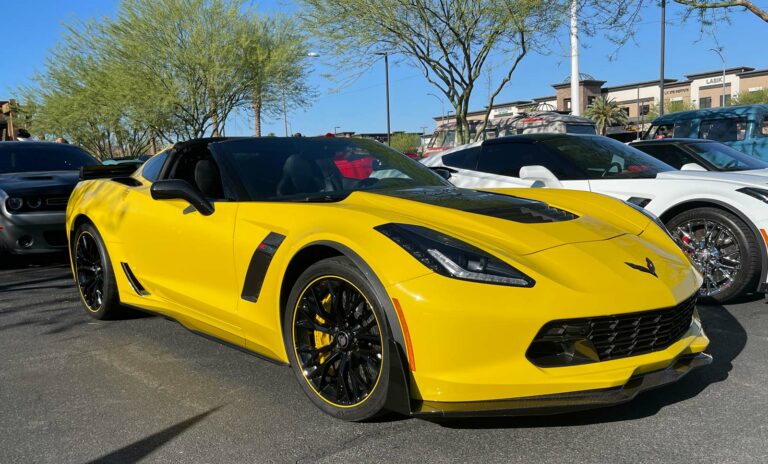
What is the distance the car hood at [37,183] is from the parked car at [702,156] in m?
6.63

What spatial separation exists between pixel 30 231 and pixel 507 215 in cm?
559

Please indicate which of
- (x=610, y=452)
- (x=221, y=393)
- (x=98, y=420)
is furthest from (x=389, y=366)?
(x=98, y=420)

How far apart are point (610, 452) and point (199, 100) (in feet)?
70.4

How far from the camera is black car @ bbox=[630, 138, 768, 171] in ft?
22.5

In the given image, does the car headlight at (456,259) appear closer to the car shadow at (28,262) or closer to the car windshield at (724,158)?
the car windshield at (724,158)

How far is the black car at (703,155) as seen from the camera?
22.5 ft

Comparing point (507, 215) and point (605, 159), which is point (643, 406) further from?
point (605, 159)

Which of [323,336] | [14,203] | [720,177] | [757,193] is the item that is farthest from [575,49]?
[323,336]

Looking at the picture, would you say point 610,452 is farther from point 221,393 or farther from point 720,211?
point 720,211

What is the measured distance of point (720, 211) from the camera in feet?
16.5

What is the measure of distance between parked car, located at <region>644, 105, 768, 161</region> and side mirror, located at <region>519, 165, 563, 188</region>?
23.0 ft

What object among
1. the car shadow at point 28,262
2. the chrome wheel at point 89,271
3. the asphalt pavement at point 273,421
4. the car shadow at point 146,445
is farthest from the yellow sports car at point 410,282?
the car shadow at point 28,262

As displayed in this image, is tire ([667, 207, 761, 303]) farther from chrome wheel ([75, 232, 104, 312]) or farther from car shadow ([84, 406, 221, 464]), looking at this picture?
chrome wheel ([75, 232, 104, 312])

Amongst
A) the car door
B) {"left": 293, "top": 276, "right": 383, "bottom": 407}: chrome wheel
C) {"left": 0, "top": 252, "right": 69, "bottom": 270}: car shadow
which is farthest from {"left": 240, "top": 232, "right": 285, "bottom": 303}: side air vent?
{"left": 0, "top": 252, "right": 69, "bottom": 270}: car shadow
